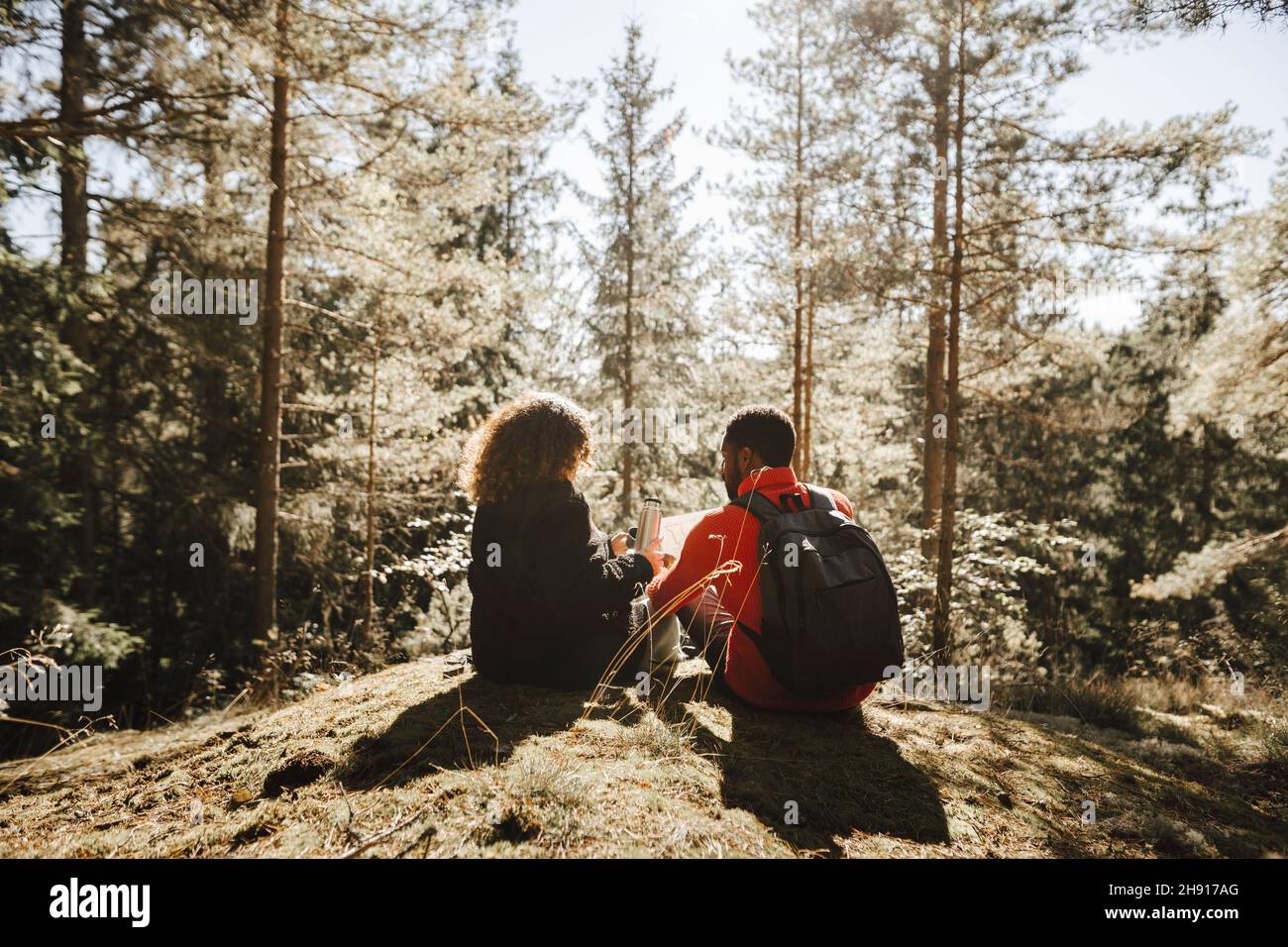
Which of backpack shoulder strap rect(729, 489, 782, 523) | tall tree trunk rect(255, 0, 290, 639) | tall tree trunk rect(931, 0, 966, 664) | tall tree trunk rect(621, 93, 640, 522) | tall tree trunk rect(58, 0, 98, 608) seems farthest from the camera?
tall tree trunk rect(621, 93, 640, 522)

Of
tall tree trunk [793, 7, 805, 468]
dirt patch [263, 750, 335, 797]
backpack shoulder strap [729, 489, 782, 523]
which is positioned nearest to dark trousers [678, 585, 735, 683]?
backpack shoulder strap [729, 489, 782, 523]

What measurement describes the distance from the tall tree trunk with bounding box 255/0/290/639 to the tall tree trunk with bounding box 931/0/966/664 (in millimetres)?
7860

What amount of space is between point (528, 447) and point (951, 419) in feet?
18.8

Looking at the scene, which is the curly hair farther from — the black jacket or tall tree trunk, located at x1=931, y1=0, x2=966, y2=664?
tall tree trunk, located at x1=931, y1=0, x2=966, y2=664

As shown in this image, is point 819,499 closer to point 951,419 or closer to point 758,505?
point 758,505

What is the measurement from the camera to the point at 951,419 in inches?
295

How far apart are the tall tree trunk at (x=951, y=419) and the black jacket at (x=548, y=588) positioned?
4.44 metres

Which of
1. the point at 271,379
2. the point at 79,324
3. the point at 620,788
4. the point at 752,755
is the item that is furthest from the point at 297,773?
the point at 79,324

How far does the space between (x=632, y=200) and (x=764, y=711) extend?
1393cm

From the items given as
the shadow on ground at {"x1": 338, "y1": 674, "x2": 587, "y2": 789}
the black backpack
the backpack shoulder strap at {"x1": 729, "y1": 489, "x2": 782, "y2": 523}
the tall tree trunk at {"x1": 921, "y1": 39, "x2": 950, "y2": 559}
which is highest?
the tall tree trunk at {"x1": 921, "y1": 39, "x2": 950, "y2": 559}

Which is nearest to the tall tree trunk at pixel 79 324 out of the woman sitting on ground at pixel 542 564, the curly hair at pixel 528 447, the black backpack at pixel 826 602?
the curly hair at pixel 528 447

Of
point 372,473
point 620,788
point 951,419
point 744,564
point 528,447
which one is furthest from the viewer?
point 372,473

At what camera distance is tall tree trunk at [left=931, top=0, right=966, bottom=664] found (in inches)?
278
